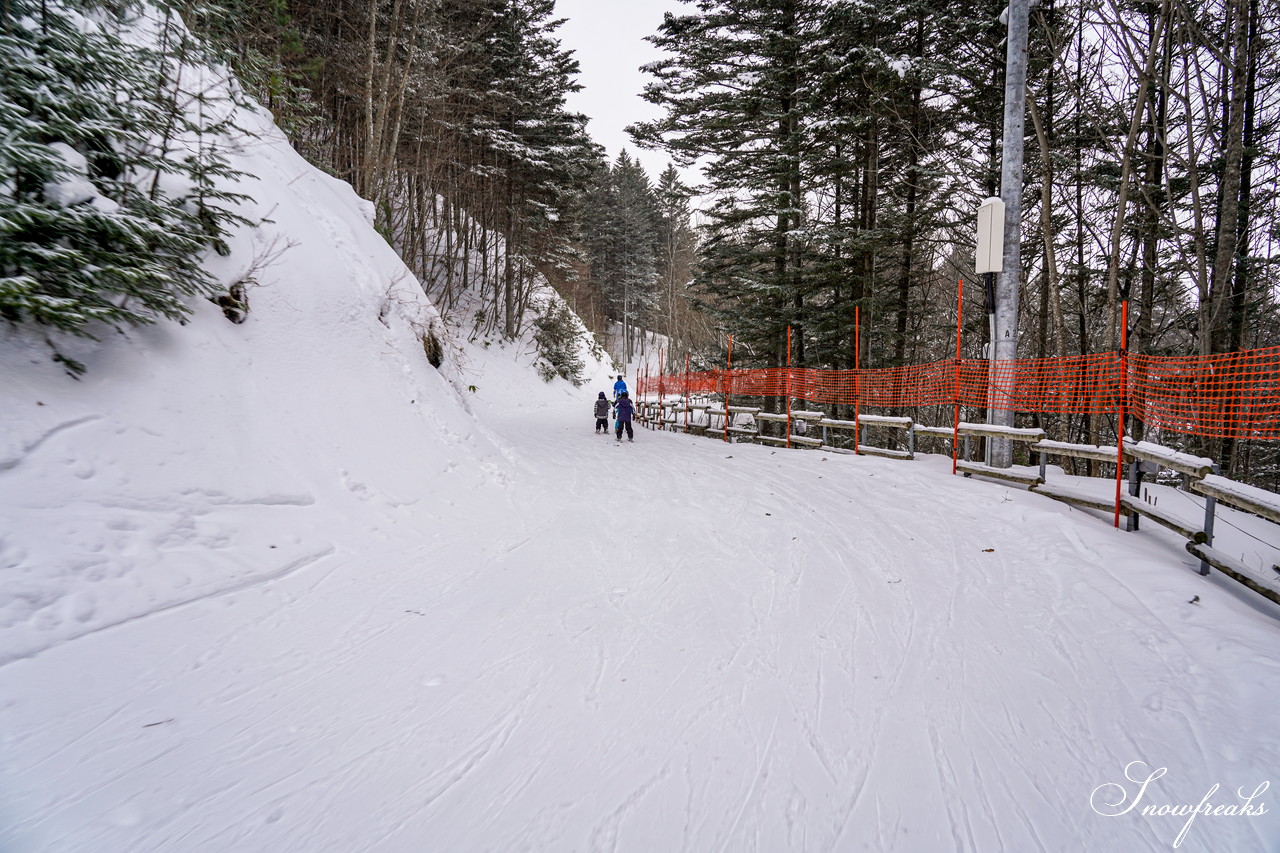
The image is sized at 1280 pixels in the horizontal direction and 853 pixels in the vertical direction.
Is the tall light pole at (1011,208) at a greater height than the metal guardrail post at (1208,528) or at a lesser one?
greater

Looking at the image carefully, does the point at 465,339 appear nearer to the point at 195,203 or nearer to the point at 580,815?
the point at 195,203

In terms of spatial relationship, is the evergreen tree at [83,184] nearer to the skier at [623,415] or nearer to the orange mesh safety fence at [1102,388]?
the orange mesh safety fence at [1102,388]

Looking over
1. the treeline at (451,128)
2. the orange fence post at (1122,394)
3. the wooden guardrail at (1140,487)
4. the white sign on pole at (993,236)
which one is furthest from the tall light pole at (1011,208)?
the treeline at (451,128)

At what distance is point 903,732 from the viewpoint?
2240mm

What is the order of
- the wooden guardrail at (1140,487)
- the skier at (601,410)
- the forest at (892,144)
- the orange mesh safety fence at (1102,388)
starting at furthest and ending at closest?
the skier at (601,410) → the forest at (892,144) → the orange mesh safety fence at (1102,388) → the wooden guardrail at (1140,487)

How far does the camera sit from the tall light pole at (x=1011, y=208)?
22.9 feet

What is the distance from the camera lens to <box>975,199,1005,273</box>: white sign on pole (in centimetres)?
709

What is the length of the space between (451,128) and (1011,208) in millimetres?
19643

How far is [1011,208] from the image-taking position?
7.19 m

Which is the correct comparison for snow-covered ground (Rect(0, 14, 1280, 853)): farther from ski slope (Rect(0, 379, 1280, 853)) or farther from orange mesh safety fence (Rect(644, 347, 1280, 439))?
orange mesh safety fence (Rect(644, 347, 1280, 439))

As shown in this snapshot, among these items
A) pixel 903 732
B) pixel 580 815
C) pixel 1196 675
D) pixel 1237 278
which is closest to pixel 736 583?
pixel 903 732

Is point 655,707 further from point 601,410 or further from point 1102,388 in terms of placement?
point 601,410

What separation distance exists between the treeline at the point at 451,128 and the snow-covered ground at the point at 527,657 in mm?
5909

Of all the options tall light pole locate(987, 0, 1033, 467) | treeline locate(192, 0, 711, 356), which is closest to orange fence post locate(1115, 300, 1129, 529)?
tall light pole locate(987, 0, 1033, 467)
